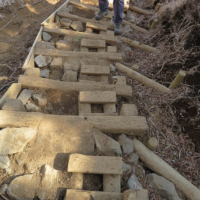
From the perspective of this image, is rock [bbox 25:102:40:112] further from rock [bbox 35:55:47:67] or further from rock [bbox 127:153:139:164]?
rock [bbox 127:153:139:164]

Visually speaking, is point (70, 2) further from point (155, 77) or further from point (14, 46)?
point (155, 77)

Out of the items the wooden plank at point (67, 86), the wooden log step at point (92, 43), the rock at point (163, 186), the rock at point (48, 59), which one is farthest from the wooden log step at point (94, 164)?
the wooden log step at point (92, 43)

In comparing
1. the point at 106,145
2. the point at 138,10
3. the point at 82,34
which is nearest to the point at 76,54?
the point at 82,34

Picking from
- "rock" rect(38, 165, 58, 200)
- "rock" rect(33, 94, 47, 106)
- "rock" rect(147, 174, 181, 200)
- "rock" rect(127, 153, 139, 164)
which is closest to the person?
"rock" rect(33, 94, 47, 106)

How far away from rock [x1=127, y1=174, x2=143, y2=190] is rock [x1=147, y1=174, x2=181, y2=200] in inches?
8.2

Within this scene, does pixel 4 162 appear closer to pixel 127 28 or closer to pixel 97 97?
pixel 97 97

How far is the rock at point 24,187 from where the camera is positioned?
146cm

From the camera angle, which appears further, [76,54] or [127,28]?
[127,28]

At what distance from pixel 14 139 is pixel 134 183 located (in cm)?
137

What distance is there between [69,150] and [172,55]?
283cm

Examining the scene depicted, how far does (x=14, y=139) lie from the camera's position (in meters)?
1.71

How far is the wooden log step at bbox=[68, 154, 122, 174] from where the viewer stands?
163 cm

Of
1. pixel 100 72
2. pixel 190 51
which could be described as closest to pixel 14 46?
pixel 100 72

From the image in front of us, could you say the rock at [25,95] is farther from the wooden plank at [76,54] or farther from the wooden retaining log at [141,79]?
the wooden retaining log at [141,79]
